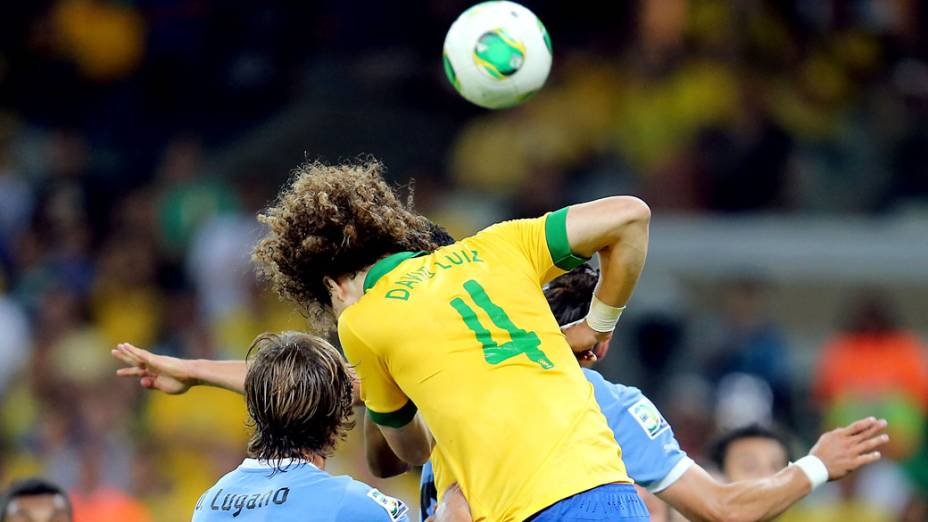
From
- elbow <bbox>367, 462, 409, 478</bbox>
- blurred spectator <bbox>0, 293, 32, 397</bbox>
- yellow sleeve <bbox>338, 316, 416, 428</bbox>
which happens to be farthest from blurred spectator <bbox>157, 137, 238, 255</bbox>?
yellow sleeve <bbox>338, 316, 416, 428</bbox>

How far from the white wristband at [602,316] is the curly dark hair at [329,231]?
556 mm

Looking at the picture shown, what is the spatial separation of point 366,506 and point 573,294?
1.34m

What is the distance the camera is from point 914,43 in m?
13.9

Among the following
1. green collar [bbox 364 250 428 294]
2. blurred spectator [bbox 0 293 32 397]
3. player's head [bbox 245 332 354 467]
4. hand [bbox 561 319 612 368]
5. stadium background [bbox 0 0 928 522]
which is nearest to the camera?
player's head [bbox 245 332 354 467]

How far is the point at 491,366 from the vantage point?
4.41m

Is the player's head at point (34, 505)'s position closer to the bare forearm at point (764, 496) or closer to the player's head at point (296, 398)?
the player's head at point (296, 398)

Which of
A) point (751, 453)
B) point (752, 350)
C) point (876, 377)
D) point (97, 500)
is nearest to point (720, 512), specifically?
point (751, 453)

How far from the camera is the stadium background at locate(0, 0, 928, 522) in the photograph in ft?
37.9

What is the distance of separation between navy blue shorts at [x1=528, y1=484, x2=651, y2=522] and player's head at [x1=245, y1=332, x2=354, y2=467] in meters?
0.67

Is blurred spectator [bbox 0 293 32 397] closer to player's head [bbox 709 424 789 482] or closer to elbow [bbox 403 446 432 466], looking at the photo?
player's head [bbox 709 424 789 482]

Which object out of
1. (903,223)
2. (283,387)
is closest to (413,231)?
(283,387)

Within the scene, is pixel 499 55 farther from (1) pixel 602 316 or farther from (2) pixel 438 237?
(1) pixel 602 316

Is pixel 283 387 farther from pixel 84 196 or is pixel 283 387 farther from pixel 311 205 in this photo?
pixel 84 196

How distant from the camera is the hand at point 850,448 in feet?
16.5
